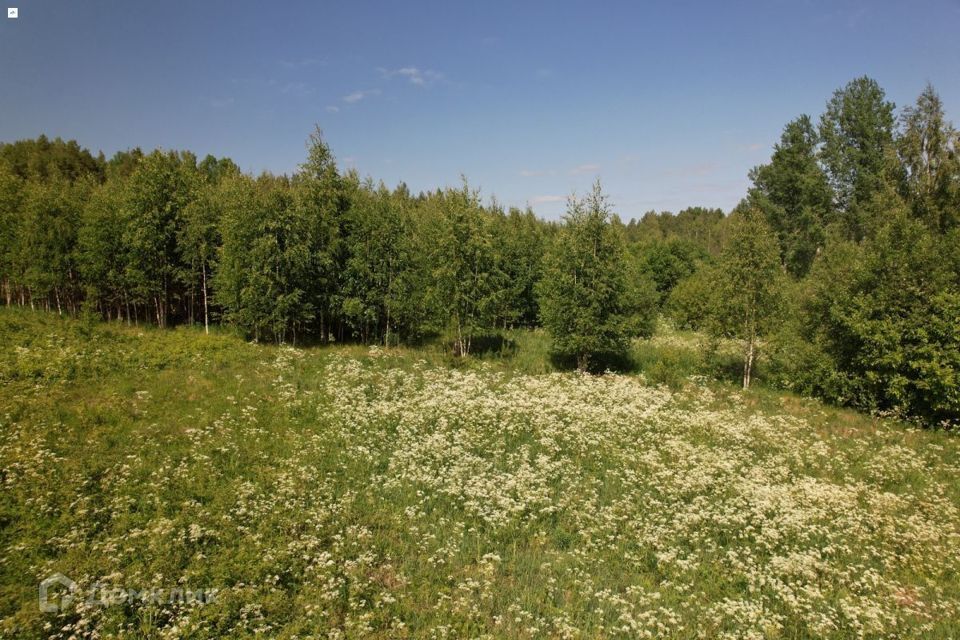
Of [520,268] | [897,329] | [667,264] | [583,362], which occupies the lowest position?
[583,362]

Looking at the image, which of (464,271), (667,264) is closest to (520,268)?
(464,271)

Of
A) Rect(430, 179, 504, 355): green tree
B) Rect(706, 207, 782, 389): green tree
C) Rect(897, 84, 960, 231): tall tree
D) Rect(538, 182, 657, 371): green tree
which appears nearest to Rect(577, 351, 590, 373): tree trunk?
Rect(538, 182, 657, 371): green tree

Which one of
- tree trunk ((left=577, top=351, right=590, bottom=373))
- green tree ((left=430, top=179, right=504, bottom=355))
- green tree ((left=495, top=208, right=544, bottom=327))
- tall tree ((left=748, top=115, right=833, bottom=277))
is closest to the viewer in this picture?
tree trunk ((left=577, top=351, right=590, bottom=373))

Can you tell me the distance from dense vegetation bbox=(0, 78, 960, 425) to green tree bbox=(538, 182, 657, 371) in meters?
0.12

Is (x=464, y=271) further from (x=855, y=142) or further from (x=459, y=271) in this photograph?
(x=855, y=142)

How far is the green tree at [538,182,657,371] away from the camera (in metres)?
28.0

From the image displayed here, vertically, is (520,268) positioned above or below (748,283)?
above

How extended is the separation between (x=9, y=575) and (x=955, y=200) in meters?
50.4

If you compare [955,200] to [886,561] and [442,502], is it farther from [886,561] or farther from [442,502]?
[442,502]

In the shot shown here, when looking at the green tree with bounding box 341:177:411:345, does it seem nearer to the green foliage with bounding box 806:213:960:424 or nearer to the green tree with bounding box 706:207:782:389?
the green tree with bounding box 706:207:782:389

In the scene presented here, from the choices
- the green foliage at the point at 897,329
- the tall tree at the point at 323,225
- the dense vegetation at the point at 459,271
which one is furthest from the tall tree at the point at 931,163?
the tall tree at the point at 323,225

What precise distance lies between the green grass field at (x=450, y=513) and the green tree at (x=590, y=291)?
7.26 m

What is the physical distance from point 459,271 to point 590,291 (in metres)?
8.53

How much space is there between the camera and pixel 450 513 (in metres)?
12.0
